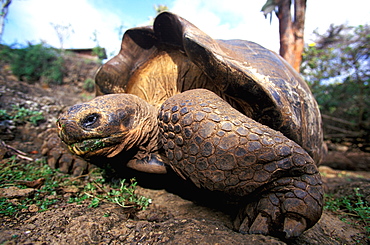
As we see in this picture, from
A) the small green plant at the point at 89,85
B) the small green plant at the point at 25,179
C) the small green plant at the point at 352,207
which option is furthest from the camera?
the small green plant at the point at 89,85

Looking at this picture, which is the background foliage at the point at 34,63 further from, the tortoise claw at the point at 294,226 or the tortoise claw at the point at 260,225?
the tortoise claw at the point at 294,226

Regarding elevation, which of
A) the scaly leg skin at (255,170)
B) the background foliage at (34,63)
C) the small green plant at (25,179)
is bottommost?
the small green plant at (25,179)

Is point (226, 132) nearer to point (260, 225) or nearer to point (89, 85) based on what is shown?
point (260, 225)

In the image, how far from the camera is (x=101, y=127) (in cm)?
127

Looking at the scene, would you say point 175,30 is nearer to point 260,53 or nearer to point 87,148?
point 260,53

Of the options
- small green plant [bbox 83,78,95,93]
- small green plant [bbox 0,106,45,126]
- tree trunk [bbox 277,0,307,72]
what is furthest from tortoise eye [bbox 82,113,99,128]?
small green plant [bbox 83,78,95,93]

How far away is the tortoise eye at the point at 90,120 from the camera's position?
125 centimetres

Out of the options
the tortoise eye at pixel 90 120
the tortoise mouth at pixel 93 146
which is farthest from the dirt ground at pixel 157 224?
the tortoise eye at pixel 90 120

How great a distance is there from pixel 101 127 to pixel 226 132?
81cm

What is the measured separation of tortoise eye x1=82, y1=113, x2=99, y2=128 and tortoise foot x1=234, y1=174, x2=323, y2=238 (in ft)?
3.55

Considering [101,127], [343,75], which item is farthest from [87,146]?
[343,75]

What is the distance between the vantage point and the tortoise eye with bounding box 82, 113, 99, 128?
125cm

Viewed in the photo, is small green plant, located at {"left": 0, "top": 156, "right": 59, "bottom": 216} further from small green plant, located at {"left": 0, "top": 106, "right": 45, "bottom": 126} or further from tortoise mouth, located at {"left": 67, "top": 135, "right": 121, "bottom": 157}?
small green plant, located at {"left": 0, "top": 106, "right": 45, "bottom": 126}

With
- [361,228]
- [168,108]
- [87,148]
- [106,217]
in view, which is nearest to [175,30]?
[168,108]
